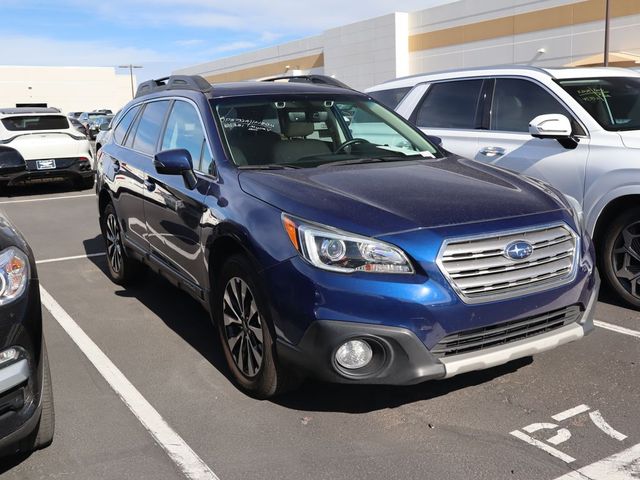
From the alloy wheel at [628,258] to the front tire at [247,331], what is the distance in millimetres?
2949

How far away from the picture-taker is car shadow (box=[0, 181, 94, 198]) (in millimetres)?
13984

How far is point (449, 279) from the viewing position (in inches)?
122

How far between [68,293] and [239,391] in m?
3.01

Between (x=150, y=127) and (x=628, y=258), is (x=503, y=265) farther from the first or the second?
(x=150, y=127)

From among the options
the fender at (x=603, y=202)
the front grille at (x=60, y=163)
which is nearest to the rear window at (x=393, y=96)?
the fender at (x=603, y=202)

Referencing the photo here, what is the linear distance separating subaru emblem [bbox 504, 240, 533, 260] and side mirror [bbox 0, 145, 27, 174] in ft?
38.4

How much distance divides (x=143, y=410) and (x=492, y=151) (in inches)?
151

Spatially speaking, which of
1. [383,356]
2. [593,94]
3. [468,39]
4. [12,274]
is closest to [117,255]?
[12,274]

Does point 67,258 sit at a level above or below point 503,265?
below

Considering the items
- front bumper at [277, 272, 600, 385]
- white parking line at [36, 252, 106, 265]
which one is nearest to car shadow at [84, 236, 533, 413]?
front bumper at [277, 272, 600, 385]

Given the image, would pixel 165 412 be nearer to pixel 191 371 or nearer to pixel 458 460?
pixel 191 371

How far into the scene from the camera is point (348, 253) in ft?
10.3

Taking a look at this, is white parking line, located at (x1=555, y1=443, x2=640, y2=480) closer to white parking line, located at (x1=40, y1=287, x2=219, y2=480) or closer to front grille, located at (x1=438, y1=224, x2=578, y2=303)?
front grille, located at (x1=438, y1=224, x2=578, y2=303)

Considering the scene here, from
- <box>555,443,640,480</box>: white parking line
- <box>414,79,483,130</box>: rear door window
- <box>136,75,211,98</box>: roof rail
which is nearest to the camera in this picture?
<box>555,443,640,480</box>: white parking line
